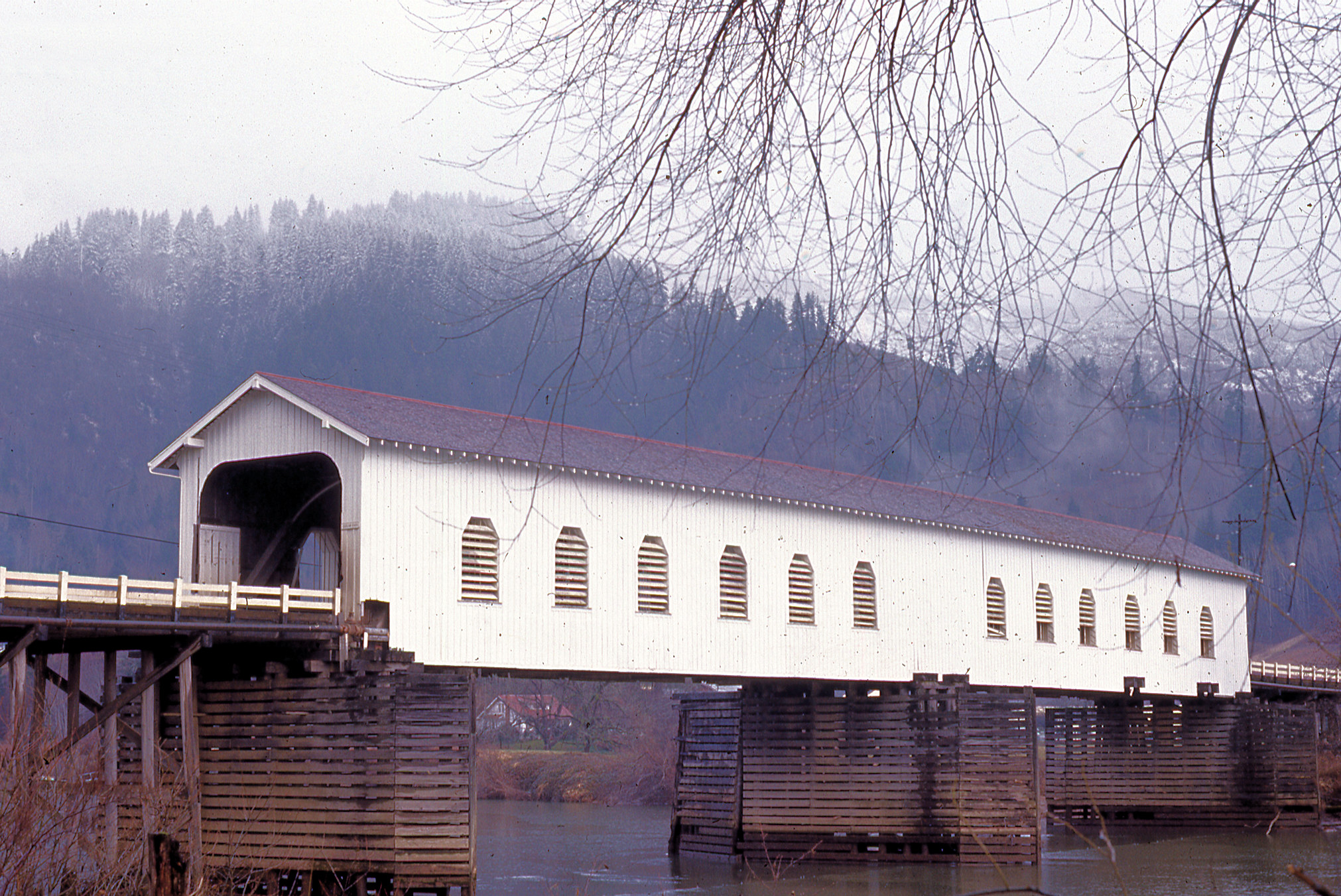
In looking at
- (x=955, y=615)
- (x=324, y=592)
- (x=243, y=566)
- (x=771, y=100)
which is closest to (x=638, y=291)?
(x=771, y=100)

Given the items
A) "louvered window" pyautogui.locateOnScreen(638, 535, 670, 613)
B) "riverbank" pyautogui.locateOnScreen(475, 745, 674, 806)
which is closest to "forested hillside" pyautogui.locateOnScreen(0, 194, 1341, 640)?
"riverbank" pyautogui.locateOnScreen(475, 745, 674, 806)

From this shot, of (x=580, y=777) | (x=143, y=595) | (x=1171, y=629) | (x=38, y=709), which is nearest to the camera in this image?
(x=38, y=709)

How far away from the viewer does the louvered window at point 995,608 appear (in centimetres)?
2822

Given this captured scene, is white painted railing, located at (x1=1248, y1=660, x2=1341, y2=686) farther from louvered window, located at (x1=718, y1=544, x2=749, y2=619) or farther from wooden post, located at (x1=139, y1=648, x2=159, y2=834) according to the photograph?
wooden post, located at (x1=139, y1=648, x2=159, y2=834)

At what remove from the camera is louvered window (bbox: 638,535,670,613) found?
72.3ft

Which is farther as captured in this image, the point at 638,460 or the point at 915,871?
the point at 915,871

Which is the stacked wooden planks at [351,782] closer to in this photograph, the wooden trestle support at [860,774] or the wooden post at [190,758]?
the wooden post at [190,758]

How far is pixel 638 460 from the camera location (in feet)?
76.5

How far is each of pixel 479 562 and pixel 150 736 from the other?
196 inches

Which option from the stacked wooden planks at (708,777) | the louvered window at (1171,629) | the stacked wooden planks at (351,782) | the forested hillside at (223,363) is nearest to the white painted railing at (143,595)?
the stacked wooden planks at (351,782)

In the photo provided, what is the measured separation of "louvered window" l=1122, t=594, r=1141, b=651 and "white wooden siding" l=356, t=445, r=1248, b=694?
21 centimetres

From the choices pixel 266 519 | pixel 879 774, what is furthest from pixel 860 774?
pixel 266 519

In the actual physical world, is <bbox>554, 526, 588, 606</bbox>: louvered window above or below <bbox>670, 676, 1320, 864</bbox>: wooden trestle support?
above

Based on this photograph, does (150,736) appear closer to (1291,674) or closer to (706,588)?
(706,588)
